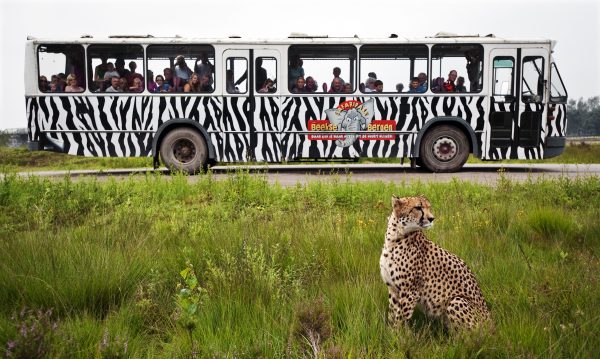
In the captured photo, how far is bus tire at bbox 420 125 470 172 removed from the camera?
12.5 meters

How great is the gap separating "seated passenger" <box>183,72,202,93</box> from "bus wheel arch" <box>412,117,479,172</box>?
5.14m

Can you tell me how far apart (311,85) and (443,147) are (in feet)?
11.1

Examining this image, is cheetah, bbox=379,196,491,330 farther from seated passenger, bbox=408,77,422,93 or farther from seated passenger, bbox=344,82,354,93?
seated passenger, bbox=408,77,422,93

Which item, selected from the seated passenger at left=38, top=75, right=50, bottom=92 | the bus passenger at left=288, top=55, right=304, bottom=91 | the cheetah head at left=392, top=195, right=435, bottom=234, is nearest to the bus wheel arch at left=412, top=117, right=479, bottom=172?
the bus passenger at left=288, top=55, right=304, bottom=91

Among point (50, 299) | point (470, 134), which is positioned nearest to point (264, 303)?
point (50, 299)

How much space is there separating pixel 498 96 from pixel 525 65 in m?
0.92

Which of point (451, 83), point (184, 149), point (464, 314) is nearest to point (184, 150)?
point (184, 149)

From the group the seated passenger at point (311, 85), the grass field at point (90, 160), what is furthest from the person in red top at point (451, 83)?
the grass field at point (90, 160)

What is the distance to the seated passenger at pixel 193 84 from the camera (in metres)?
12.2

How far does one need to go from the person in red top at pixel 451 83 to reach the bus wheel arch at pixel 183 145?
5.49 m

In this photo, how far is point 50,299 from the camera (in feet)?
11.2

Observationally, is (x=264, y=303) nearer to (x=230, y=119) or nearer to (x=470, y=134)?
(x=230, y=119)

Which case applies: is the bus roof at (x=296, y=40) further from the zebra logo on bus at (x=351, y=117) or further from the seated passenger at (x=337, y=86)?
the zebra logo on bus at (x=351, y=117)

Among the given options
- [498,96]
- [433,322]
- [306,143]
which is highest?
[498,96]
